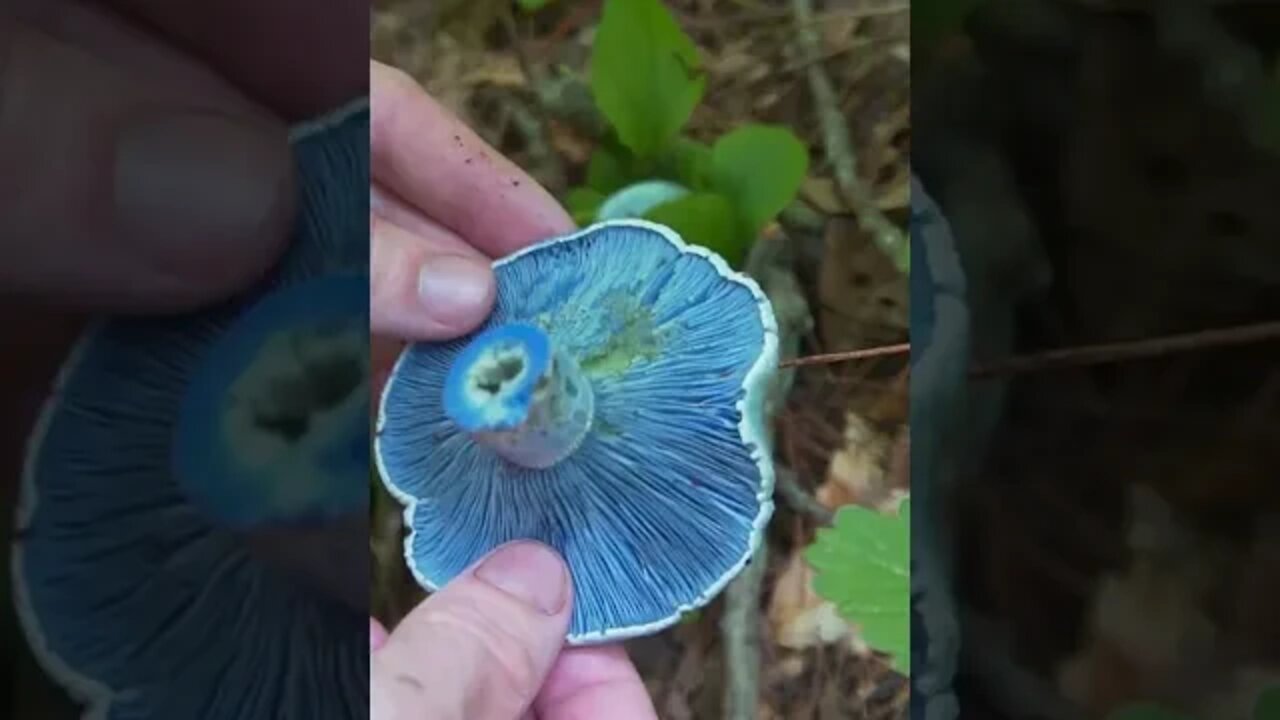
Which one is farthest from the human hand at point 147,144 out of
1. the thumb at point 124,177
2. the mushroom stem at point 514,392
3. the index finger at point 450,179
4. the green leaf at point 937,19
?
the index finger at point 450,179

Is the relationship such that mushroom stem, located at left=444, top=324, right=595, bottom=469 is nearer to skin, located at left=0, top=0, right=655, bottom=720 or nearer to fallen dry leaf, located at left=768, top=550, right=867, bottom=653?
fallen dry leaf, located at left=768, top=550, right=867, bottom=653

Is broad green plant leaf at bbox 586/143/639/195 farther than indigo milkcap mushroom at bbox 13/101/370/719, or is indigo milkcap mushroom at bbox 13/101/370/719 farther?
broad green plant leaf at bbox 586/143/639/195

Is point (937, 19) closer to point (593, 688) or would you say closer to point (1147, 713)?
point (1147, 713)

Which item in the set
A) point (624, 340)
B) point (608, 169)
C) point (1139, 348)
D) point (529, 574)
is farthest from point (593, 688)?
point (1139, 348)

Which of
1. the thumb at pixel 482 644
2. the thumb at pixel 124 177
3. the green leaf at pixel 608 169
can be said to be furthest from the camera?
the green leaf at pixel 608 169

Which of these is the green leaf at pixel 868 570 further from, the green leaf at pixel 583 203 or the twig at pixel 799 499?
the green leaf at pixel 583 203

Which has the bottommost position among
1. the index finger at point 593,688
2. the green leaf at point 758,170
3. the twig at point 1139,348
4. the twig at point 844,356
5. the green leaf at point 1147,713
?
the index finger at point 593,688

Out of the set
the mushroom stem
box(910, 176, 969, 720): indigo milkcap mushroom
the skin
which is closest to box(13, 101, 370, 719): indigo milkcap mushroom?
the skin
